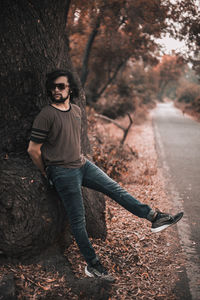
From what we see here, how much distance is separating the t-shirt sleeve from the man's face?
0.30 m

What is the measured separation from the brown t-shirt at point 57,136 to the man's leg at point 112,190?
0.22 m

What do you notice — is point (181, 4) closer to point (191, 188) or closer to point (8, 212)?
point (191, 188)

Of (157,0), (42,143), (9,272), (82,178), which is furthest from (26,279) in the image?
(157,0)

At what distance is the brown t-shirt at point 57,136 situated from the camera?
2777mm

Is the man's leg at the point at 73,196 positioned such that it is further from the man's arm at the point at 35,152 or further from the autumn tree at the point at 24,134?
the autumn tree at the point at 24,134

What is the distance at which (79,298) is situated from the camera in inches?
107

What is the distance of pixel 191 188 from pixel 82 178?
13.9 ft

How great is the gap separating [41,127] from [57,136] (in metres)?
0.20

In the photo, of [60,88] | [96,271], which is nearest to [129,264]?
[96,271]

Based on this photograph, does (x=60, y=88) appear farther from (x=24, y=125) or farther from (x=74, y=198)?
(x=74, y=198)

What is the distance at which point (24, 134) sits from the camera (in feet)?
10.8

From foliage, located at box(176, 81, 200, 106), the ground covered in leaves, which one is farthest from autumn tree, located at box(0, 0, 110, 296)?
foliage, located at box(176, 81, 200, 106)

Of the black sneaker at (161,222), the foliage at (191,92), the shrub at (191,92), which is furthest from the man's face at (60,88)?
the shrub at (191,92)

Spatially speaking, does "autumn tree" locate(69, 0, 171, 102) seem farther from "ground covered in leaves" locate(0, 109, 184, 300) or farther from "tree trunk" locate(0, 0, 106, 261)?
"ground covered in leaves" locate(0, 109, 184, 300)
